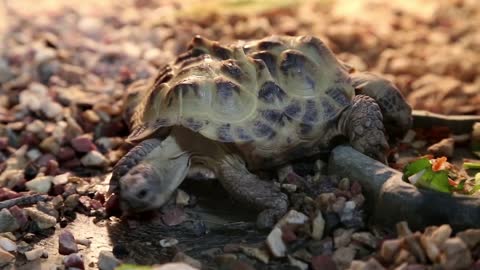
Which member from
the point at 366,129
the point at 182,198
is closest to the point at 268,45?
the point at 366,129

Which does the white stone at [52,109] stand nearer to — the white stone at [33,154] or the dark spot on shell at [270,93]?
the white stone at [33,154]

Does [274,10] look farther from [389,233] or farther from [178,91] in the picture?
[389,233]

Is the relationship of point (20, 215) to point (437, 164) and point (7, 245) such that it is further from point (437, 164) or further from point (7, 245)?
point (437, 164)

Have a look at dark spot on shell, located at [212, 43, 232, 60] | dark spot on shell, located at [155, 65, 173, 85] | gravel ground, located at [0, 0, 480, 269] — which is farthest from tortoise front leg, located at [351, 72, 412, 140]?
dark spot on shell, located at [155, 65, 173, 85]

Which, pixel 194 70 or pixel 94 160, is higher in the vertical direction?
pixel 194 70

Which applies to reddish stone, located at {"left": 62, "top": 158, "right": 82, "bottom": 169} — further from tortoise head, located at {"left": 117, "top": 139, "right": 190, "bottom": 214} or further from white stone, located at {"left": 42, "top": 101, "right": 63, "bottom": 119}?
tortoise head, located at {"left": 117, "top": 139, "right": 190, "bottom": 214}

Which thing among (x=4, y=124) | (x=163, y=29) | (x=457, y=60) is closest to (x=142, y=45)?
(x=163, y=29)
